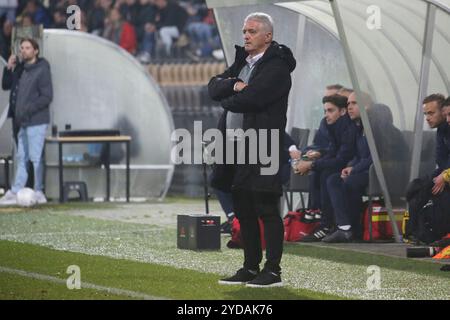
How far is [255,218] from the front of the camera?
11.0 m


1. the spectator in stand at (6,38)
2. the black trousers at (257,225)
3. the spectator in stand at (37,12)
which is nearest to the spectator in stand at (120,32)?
the spectator in stand at (37,12)

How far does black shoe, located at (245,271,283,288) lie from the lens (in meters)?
10.8

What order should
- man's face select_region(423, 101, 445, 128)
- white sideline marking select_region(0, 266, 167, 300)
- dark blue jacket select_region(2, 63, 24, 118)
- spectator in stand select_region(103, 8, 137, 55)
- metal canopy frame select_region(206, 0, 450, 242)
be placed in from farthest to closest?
spectator in stand select_region(103, 8, 137, 55), dark blue jacket select_region(2, 63, 24, 118), metal canopy frame select_region(206, 0, 450, 242), man's face select_region(423, 101, 445, 128), white sideline marking select_region(0, 266, 167, 300)

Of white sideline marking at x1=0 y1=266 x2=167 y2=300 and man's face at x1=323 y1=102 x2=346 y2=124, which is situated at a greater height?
man's face at x1=323 y1=102 x2=346 y2=124

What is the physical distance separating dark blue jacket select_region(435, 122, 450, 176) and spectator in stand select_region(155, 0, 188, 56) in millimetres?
14760

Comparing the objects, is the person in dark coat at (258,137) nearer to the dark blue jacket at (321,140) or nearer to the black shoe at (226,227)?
the black shoe at (226,227)

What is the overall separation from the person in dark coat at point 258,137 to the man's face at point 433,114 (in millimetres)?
3496

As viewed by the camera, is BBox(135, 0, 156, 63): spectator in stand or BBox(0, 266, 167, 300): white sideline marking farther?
BBox(135, 0, 156, 63): spectator in stand

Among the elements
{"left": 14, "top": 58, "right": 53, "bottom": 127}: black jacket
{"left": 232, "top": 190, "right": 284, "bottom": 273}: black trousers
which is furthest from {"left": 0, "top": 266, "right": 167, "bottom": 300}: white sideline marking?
{"left": 14, "top": 58, "right": 53, "bottom": 127}: black jacket

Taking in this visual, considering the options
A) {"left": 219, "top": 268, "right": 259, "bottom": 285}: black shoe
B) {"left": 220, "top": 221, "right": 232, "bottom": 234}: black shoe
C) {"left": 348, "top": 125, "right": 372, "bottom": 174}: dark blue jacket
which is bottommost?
{"left": 220, "top": 221, "right": 232, "bottom": 234}: black shoe

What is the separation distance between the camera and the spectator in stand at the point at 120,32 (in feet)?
95.2

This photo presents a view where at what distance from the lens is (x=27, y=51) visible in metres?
20.3

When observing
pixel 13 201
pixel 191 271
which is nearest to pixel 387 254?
pixel 191 271

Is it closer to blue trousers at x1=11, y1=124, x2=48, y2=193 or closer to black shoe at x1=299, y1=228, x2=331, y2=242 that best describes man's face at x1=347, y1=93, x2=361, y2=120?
black shoe at x1=299, y1=228, x2=331, y2=242
